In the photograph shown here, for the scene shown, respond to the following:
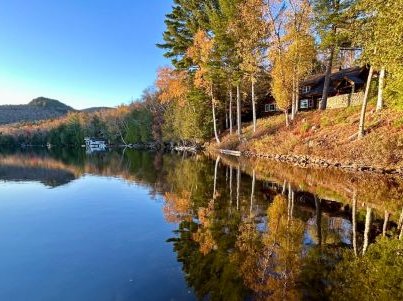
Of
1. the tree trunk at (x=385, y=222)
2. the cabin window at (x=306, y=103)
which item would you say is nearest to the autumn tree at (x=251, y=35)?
the cabin window at (x=306, y=103)

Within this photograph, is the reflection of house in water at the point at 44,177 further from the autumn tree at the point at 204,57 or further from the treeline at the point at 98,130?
the treeline at the point at 98,130

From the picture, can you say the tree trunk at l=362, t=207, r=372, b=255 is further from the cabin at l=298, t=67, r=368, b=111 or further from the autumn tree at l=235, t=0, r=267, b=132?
the cabin at l=298, t=67, r=368, b=111

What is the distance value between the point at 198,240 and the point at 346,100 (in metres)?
33.0

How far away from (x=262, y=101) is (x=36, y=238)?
51.5 meters

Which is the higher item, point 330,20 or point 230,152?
point 330,20

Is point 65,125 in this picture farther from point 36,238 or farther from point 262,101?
point 36,238

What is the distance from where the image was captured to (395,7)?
15742mm

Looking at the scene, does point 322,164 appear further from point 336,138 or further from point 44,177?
point 44,177

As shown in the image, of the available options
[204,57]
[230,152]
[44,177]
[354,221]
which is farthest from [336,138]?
[44,177]

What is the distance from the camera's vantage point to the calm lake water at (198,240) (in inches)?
259

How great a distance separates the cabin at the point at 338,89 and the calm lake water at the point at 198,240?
20.8 metres

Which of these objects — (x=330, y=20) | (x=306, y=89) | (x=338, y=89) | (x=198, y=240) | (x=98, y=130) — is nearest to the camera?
(x=198, y=240)

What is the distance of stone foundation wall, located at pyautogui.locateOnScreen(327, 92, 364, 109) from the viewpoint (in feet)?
116

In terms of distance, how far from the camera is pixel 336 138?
27484 mm
